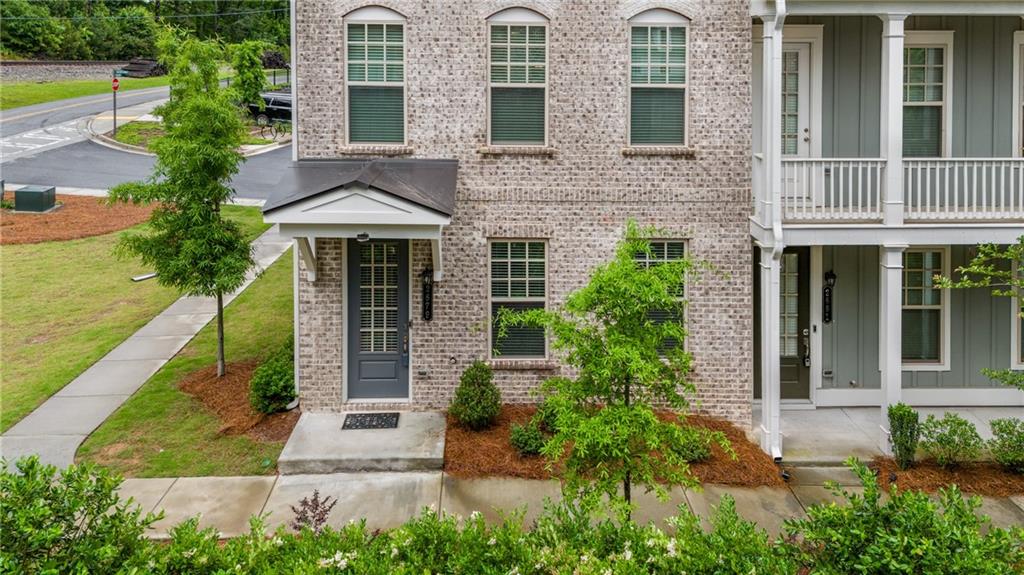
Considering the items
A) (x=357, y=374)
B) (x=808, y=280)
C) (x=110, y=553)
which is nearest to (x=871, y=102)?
(x=808, y=280)

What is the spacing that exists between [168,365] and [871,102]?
11.8m

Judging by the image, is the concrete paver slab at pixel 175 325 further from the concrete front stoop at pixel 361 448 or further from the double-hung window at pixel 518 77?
the double-hung window at pixel 518 77

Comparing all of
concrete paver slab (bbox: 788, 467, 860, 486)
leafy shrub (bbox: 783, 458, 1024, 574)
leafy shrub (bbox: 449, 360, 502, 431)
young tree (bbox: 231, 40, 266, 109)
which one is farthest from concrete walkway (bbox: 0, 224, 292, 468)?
leafy shrub (bbox: 783, 458, 1024, 574)

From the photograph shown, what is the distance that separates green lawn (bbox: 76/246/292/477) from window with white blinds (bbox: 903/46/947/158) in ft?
33.4

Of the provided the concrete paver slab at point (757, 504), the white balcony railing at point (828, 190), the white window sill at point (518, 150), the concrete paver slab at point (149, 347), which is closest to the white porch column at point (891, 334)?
the white balcony railing at point (828, 190)

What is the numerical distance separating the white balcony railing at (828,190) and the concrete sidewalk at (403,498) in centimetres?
348

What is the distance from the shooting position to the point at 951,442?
32.3 ft

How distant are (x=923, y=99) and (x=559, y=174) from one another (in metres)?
5.60

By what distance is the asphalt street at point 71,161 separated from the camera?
2512 cm

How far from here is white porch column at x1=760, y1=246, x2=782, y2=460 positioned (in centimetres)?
1033

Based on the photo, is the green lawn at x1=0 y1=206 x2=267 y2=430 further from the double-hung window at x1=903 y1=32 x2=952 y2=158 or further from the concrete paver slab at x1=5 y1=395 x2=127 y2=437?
the double-hung window at x1=903 y1=32 x2=952 y2=158

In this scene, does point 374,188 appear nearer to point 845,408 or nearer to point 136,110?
point 845,408

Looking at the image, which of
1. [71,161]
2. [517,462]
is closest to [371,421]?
[517,462]

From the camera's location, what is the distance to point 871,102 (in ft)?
38.2
